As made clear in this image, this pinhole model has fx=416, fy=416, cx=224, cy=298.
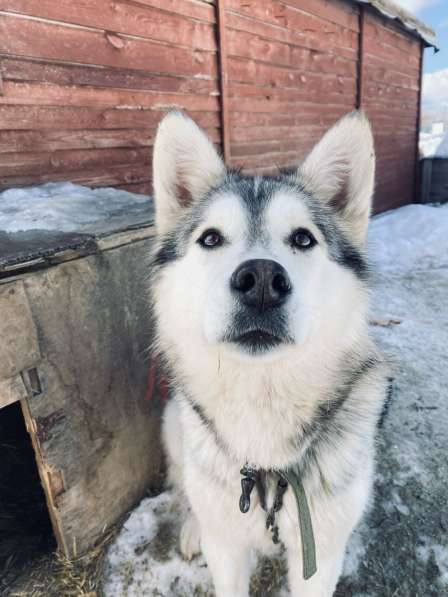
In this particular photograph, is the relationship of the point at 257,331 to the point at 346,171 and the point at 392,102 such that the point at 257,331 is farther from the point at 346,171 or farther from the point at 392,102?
the point at 392,102

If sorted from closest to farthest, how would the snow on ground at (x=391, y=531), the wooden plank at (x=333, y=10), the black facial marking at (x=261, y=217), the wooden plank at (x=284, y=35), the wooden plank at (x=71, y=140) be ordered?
1. the black facial marking at (x=261, y=217)
2. the snow on ground at (x=391, y=531)
3. the wooden plank at (x=71, y=140)
4. the wooden plank at (x=284, y=35)
5. the wooden plank at (x=333, y=10)

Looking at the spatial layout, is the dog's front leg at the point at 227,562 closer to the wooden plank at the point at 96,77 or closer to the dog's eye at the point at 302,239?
the dog's eye at the point at 302,239

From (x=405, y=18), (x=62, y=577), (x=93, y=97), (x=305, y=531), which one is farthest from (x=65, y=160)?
(x=405, y=18)

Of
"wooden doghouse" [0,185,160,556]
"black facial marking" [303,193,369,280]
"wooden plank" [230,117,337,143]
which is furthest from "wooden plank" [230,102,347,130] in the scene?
"black facial marking" [303,193,369,280]

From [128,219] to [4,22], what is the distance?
1710 millimetres

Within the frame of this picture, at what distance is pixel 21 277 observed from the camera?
177 centimetres

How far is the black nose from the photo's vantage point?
128 cm

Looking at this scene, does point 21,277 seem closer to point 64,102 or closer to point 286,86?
point 64,102

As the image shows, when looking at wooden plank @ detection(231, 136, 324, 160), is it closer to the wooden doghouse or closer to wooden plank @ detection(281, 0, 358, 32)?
wooden plank @ detection(281, 0, 358, 32)

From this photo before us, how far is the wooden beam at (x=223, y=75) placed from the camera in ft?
15.2

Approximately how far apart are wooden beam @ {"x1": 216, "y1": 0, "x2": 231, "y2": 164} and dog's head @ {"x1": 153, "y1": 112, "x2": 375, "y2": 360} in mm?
3065

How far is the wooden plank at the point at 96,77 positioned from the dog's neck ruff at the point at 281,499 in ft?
9.58

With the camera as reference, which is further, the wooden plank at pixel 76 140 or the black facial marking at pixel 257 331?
the wooden plank at pixel 76 140

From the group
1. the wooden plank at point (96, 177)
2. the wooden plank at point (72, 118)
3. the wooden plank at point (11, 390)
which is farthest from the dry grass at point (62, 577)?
the wooden plank at point (72, 118)
